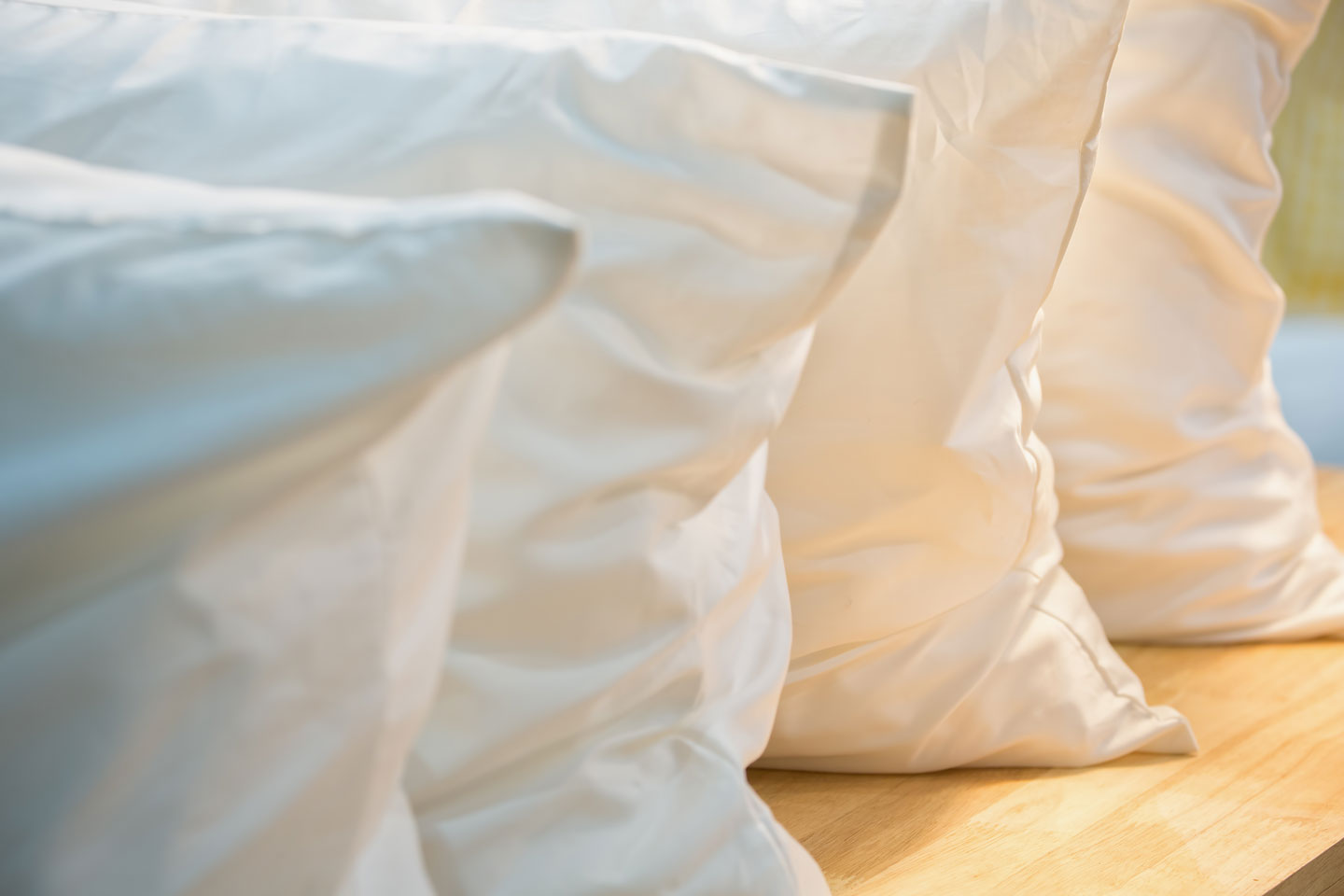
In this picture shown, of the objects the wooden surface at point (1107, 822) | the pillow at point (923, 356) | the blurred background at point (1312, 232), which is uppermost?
the pillow at point (923, 356)

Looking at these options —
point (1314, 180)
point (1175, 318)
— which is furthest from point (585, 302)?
point (1314, 180)

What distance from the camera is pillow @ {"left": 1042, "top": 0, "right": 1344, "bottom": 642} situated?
0.90m

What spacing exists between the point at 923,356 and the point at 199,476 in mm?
427

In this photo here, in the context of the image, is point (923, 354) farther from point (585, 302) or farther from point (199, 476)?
point (199, 476)

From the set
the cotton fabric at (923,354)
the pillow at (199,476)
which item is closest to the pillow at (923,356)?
the cotton fabric at (923,354)

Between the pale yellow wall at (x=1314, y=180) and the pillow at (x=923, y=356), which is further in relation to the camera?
the pale yellow wall at (x=1314, y=180)

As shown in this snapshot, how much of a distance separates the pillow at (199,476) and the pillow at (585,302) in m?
0.12

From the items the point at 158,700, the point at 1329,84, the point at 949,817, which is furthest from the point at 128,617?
the point at 1329,84

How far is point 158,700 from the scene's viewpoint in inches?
10.9

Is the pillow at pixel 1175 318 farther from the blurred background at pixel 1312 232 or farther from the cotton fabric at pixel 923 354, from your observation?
the blurred background at pixel 1312 232

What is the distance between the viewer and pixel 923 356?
621 mm

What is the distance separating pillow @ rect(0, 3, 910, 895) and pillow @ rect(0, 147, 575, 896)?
116mm

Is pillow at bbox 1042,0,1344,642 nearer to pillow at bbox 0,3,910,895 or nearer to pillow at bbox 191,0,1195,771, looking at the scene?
pillow at bbox 191,0,1195,771

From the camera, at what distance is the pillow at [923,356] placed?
604 mm
